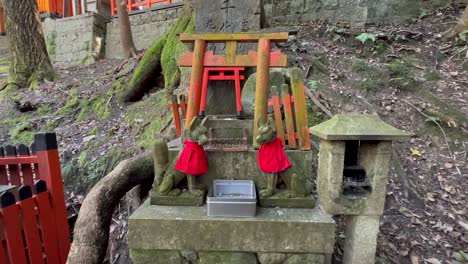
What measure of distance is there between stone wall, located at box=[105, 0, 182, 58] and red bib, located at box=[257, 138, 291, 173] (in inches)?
387

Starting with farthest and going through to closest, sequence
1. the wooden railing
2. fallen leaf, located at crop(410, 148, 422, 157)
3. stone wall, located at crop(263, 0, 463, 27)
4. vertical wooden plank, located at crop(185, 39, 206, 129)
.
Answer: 1. the wooden railing
2. stone wall, located at crop(263, 0, 463, 27)
3. fallen leaf, located at crop(410, 148, 422, 157)
4. vertical wooden plank, located at crop(185, 39, 206, 129)

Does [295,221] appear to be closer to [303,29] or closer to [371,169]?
[371,169]

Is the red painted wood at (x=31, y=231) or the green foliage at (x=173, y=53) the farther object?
the green foliage at (x=173, y=53)

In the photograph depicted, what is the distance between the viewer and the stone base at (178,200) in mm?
2305

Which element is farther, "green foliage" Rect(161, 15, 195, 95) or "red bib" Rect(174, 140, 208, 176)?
"green foliage" Rect(161, 15, 195, 95)

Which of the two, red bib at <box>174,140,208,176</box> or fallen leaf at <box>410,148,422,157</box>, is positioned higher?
red bib at <box>174,140,208,176</box>

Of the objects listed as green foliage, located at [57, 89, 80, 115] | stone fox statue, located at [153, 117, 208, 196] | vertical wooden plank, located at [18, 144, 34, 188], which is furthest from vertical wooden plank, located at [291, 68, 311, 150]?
green foliage, located at [57, 89, 80, 115]

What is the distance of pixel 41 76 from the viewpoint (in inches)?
319

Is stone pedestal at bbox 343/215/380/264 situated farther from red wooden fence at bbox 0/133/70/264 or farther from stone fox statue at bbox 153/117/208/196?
red wooden fence at bbox 0/133/70/264

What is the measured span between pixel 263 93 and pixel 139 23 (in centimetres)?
1064

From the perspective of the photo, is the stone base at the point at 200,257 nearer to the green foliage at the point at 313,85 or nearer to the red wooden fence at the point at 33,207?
the red wooden fence at the point at 33,207

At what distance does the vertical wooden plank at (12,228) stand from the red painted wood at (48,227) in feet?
0.80

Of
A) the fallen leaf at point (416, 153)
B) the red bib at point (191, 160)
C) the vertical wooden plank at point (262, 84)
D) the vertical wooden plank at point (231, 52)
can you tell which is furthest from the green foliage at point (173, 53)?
the fallen leaf at point (416, 153)

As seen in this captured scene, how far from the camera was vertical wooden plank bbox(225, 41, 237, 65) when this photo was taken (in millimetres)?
2701
